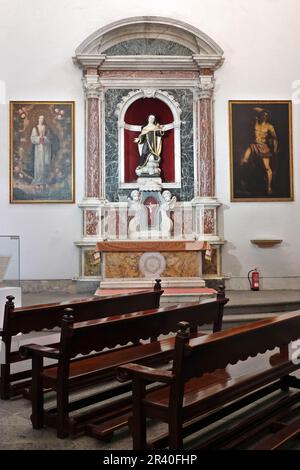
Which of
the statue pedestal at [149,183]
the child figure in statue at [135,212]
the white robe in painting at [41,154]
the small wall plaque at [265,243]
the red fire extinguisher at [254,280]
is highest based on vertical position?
the white robe in painting at [41,154]

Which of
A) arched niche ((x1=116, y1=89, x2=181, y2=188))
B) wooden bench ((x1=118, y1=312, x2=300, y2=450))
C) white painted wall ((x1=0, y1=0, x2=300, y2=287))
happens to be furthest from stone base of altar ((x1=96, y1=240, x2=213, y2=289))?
wooden bench ((x1=118, y1=312, x2=300, y2=450))

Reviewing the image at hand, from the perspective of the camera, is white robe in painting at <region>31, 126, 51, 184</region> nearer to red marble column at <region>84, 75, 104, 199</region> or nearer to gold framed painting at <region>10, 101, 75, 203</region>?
gold framed painting at <region>10, 101, 75, 203</region>

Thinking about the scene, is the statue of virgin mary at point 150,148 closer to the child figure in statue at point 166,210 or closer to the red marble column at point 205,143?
the child figure in statue at point 166,210

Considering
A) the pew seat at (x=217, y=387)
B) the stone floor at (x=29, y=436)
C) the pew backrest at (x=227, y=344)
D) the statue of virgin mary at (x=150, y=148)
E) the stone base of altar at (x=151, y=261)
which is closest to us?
the pew backrest at (x=227, y=344)

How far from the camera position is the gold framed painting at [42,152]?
9.84 meters

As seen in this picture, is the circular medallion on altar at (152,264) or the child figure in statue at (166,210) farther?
the child figure in statue at (166,210)

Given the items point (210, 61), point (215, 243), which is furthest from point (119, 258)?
point (210, 61)

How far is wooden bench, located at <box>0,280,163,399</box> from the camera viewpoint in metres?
4.18

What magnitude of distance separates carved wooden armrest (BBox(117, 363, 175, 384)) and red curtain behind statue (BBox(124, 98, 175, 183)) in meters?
7.45

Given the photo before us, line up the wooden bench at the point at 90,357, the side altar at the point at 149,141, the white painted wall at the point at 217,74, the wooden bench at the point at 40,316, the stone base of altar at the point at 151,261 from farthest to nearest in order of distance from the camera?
the white painted wall at the point at 217,74, the side altar at the point at 149,141, the stone base of altar at the point at 151,261, the wooden bench at the point at 40,316, the wooden bench at the point at 90,357

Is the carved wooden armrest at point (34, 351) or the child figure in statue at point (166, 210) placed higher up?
the child figure in statue at point (166, 210)

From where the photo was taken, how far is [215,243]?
9.74 meters

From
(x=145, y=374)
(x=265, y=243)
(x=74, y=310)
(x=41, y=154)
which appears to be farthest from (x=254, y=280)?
(x=145, y=374)

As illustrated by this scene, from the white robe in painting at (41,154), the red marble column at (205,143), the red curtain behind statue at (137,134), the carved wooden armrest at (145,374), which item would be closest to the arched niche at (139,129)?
the red curtain behind statue at (137,134)
